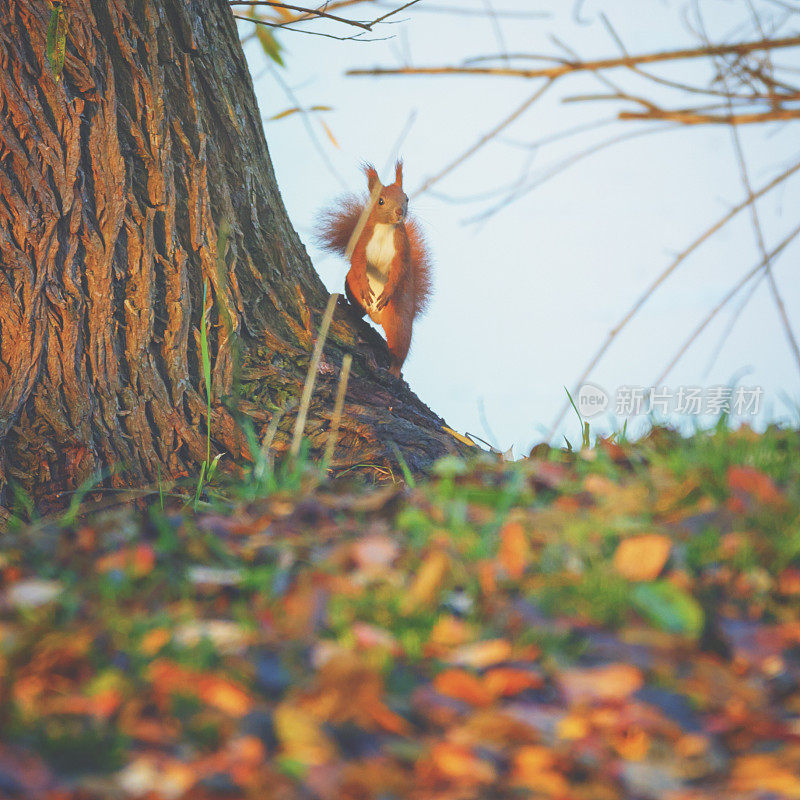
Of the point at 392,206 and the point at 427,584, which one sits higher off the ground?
the point at 392,206

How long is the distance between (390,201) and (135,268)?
4.43ft

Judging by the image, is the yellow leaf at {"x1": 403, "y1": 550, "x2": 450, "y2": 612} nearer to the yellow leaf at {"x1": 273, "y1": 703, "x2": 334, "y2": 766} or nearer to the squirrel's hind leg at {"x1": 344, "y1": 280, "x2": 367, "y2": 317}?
the yellow leaf at {"x1": 273, "y1": 703, "x2": 334, "y2": 766}

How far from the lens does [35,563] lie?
4.58 feet

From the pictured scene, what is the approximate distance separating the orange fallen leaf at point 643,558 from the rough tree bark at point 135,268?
5.43 feet

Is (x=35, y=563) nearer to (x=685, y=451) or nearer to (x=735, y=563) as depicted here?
(x=735, y=563)

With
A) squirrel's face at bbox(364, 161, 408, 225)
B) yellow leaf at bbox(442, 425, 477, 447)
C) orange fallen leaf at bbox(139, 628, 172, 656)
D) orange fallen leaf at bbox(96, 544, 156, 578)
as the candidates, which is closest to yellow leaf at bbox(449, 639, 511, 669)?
orange fallen leaf at bbox(139, 628, 172, 656)

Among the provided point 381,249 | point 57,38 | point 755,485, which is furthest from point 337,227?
point 755,485

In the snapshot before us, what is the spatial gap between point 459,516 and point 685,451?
581 millimetres

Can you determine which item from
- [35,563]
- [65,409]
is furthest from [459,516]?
[65,409]

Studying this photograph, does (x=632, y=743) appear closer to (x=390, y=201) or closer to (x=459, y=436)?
(x=459, y=436)

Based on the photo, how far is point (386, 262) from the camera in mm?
3447

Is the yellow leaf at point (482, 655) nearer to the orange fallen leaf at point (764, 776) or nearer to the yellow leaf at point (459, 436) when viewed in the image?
the orange fallen leaf at point (764, 776)

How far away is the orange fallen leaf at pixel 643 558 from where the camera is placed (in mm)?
1189

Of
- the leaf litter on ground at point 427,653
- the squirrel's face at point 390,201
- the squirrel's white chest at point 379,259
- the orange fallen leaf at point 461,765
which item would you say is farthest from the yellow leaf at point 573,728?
the squirrel's face at point 390,201
